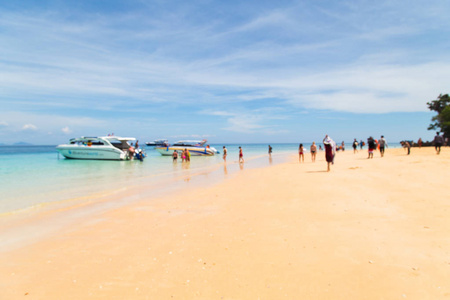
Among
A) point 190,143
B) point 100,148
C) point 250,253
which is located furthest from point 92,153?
point 250,253

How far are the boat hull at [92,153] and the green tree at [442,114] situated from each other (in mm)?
45073

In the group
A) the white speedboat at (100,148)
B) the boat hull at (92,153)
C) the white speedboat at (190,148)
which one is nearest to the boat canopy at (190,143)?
the white speedboat at (190,148)

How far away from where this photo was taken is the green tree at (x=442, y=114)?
38.6 metres

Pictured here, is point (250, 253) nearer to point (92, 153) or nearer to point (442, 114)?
point (92, 153)

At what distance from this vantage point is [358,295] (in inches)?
123

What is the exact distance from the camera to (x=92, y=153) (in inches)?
1389

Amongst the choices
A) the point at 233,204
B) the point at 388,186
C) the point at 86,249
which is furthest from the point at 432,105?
the point at 86,249

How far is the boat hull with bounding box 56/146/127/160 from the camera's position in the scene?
3403cm

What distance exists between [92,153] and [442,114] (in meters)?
50.8

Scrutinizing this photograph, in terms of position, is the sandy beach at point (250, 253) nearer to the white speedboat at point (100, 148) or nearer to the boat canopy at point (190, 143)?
the white speedboat at point (100, 148)

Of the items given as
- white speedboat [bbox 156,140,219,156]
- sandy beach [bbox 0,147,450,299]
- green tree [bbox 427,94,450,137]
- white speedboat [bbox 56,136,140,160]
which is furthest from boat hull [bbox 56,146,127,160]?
green tree [bbox 427,94,450,137]

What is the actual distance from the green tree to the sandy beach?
1611 inches

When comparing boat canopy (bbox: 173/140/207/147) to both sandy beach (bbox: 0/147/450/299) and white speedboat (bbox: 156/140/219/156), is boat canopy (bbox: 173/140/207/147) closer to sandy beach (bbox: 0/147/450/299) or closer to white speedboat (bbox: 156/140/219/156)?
white speedboat (bbox: 156/140/219/156)

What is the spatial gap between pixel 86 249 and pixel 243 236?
293 cm
